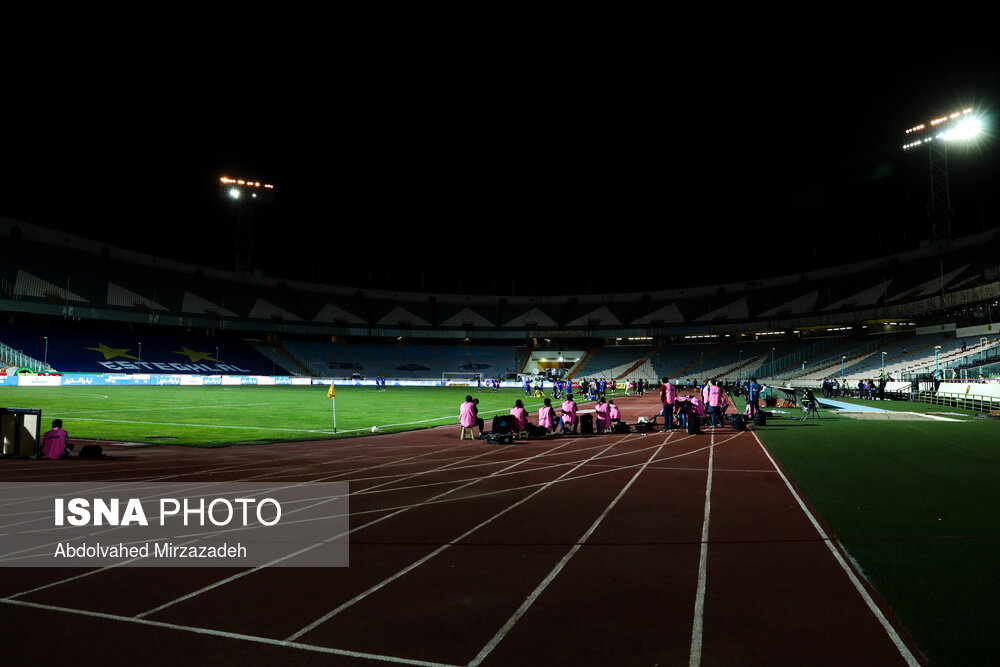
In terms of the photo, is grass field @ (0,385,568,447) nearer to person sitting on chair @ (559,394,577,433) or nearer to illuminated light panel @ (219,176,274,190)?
person sitting on chair @ (559,394,577,433)

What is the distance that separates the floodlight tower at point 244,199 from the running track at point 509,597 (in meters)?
60.4

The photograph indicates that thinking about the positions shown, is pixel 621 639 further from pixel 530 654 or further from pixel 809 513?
pixel 809 513

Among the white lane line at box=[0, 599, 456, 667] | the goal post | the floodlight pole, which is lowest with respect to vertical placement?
the white lane line at box=[0, 599, 456, 667]

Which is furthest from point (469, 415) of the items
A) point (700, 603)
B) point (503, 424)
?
point (700, 603)

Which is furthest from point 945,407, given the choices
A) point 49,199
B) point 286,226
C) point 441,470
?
point 49,199

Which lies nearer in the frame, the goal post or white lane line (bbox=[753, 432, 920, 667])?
white lane line (bbox=[753, 432, 920, 667])

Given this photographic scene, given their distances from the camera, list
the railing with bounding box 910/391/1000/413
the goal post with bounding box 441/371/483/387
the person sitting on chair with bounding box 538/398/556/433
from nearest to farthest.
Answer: the person sitting on chair with bounding box 538/398/556/433 → the railing with bounding box 910/391/1000/413 → the goal post with bounding box 441/371/483/387

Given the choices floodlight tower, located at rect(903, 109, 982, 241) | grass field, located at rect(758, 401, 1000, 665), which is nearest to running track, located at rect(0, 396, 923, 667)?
grass field, located at rect(758, 401, 1000, 665)

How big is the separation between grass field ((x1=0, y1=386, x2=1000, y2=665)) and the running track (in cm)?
33

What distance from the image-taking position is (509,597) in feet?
13.8

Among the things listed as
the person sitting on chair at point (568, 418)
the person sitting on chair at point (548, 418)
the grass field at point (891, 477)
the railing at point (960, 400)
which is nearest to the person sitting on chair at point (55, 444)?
the grass field at point (891, 477)

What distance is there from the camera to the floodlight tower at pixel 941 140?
3841cm

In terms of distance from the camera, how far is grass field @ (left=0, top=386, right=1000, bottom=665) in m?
3.97

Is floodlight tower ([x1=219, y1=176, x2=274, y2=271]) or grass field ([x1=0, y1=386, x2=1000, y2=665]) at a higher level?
floodlight tower ([x1=219, y1=176, x2=274, y2=271])
